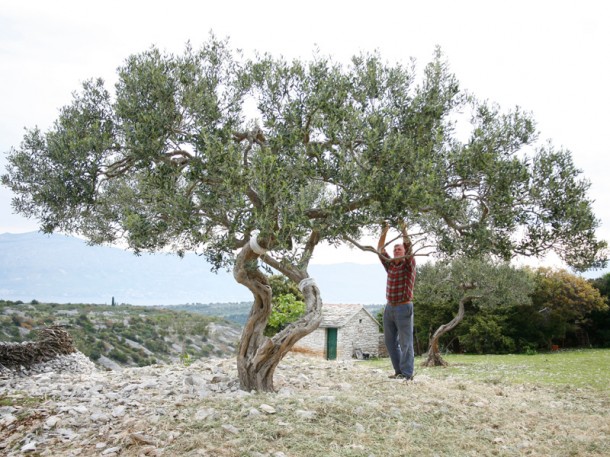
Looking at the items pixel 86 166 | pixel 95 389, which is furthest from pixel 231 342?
pixel 86 166

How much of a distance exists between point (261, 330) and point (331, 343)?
26640mm

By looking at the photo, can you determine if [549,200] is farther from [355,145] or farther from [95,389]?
[95,389]

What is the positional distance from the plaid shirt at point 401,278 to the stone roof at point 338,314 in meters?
24.1

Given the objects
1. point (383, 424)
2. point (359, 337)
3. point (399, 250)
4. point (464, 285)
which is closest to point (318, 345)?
point (359, 337)

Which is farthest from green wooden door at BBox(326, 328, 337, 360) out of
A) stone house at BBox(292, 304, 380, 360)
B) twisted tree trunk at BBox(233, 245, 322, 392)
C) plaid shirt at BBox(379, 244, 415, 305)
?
twisted tree trunk at BBox(233, 245, 322, 392)

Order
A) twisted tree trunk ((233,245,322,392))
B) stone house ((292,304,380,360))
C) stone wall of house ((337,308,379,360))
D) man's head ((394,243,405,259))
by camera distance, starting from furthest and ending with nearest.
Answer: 1. stone wall of house ((337,308,379,360))
2. stone house ((292,304,380,360))
3. man's head ((394,243,405,259))
4. twisted tree trunk ((233,245,322,392))

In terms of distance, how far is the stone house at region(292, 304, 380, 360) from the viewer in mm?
38344

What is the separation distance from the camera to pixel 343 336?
128ft

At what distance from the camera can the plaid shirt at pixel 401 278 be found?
13781 mm

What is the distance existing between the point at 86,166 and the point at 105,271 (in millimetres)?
100547

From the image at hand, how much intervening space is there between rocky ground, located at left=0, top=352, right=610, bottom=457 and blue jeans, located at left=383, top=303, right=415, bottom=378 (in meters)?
0.59

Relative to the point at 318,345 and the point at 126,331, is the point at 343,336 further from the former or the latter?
the point at 126,331

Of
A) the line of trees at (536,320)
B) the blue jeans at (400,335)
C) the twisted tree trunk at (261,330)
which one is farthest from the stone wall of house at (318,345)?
the twisted tree trunk at (261,330)

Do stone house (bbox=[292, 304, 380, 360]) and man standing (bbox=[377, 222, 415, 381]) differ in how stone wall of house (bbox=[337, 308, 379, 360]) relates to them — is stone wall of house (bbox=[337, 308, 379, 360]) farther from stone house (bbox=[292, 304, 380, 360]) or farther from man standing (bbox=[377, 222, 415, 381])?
man standing (bbox=[377, 222, 415, 381])
